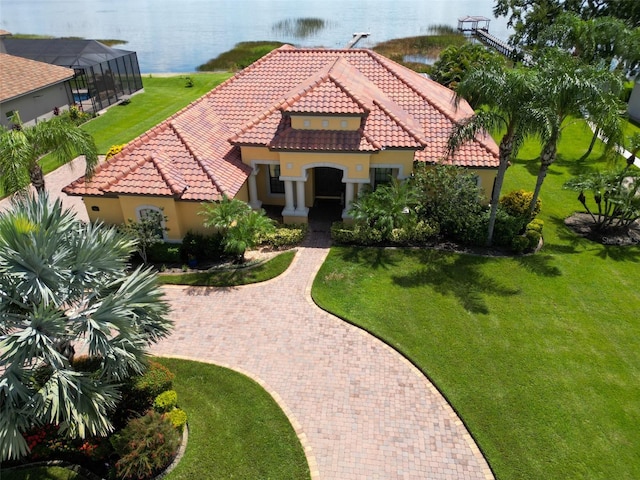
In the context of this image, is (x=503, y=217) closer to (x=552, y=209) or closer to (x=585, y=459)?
(x=552, y=209)

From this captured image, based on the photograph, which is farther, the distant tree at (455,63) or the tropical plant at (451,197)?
the distant tree at (455,63)

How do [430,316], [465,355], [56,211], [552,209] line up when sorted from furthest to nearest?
[552,209] < [430,316] < [465,355] < [56,211]

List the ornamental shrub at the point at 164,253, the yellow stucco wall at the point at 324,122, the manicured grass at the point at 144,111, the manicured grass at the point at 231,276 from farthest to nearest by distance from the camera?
the manicured grass at the point at 144,111 < the yellow stucco wall at the point at 324,122 < the ornamental shrub at the point at 164,253 < the manicured grass at the point at 231,276

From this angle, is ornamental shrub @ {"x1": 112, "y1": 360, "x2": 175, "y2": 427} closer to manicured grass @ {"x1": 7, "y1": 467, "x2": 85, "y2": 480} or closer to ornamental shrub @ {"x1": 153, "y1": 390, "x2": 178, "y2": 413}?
ornamental shrub @ {"x1": 153, "y1": 390, "x2": 178, "y2": 413}

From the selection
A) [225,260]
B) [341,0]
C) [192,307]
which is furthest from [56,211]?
[341,0]

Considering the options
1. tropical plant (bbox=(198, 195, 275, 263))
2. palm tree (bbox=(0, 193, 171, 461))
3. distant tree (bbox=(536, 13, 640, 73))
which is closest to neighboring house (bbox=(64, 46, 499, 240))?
tropical plant (bbox=(198, 195, 275, 263))

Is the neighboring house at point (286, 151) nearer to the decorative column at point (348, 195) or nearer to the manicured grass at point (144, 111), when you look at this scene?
the decorative column at point (348, 195)

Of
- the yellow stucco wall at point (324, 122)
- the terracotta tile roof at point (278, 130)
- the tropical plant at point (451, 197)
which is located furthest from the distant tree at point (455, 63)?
the yellow stucco wall at point (324, 122)
